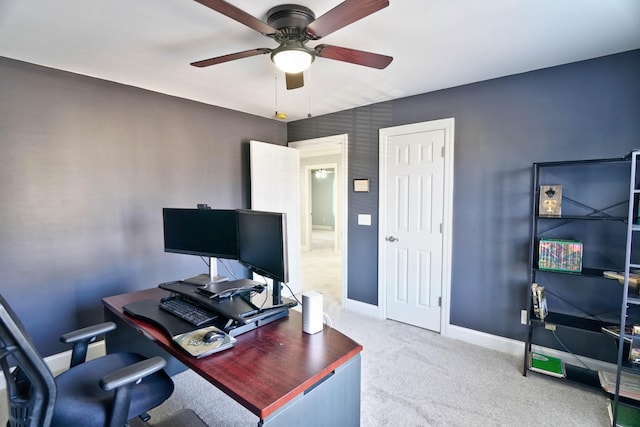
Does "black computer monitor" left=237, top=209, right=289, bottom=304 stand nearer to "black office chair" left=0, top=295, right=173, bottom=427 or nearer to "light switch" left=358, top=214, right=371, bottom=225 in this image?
"black office chair" left=0, top=295, right=173, bottom=427

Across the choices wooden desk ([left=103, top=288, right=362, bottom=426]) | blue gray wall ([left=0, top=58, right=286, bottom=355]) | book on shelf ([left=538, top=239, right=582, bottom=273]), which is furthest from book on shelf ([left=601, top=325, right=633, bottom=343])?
blue gray wall ([left=0, top=58, right=286, bottom=355])

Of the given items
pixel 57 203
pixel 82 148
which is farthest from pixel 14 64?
pixel 57 203

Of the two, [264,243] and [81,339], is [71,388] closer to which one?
[81,339]

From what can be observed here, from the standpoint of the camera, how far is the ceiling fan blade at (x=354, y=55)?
1.73 m

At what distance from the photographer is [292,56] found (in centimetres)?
174

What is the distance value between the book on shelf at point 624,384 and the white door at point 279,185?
285cm

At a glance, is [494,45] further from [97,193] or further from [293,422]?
[97,193]

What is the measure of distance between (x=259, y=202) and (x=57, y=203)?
1.89 metres

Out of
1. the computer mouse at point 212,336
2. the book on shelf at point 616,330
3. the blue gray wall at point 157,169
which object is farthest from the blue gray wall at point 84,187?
the book on shelf at point 616,330

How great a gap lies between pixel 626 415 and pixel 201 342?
255cm

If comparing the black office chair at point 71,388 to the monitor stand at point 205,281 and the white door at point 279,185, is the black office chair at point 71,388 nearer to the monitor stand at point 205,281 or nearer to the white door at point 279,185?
the monitor stand at point 205,281

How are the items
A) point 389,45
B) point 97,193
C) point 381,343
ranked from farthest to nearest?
point 381,343
point 97,193
point 389,45

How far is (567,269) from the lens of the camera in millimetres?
2232

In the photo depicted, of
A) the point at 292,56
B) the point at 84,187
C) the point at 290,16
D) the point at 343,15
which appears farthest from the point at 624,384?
the point at 84,187
